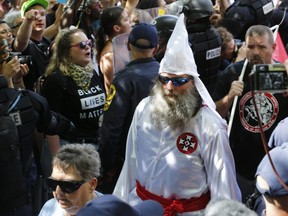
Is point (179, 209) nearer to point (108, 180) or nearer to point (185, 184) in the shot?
point (185, 184)

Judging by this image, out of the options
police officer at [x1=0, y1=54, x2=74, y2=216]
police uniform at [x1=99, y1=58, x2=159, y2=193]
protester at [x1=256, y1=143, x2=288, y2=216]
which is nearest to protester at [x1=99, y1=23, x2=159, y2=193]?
police uniform at [x1=99, y1=58, x2=159, y2=193]

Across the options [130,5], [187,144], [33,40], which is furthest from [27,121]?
[130,5]

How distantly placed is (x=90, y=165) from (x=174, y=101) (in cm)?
81

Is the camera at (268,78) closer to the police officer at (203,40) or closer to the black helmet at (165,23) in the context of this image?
the police officer at (203,40)

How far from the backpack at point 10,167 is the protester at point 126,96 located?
74 centimetres

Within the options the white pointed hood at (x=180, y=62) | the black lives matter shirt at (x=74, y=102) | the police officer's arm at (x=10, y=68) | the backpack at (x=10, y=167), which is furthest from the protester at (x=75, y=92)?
the white pointed hood at (x=180, y=62)

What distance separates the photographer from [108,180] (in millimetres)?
6078

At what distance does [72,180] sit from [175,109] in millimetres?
900

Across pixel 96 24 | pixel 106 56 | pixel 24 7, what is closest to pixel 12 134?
pixel 106 56

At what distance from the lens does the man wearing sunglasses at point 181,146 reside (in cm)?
486

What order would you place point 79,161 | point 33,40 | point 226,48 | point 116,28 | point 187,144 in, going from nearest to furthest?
point 79,161 < point 187,144 < point 116,28 < point 226,48 < point 33,40

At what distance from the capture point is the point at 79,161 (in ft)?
15.1

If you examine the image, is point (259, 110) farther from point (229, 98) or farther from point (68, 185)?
point (68, 185)

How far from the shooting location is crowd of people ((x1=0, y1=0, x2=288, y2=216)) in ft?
14.9
